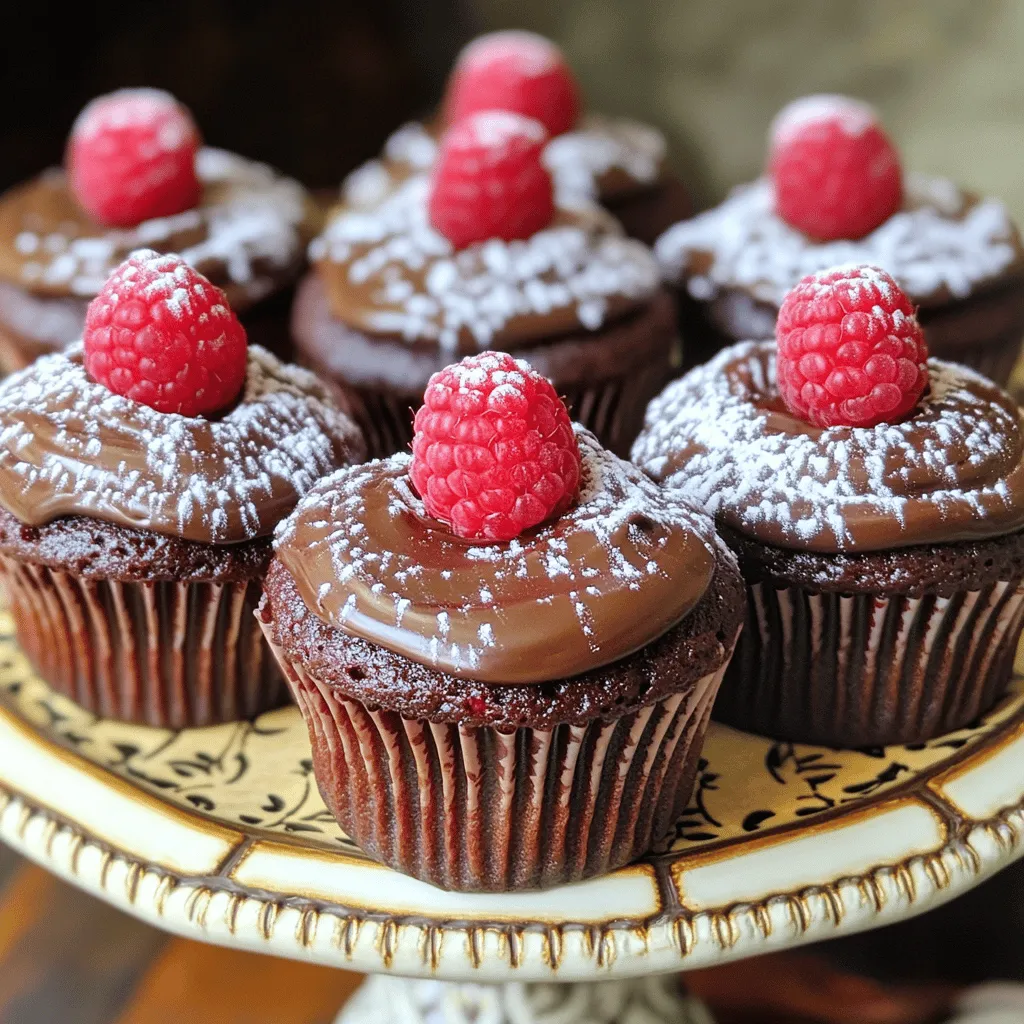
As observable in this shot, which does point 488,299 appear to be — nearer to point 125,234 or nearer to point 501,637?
point 125,234

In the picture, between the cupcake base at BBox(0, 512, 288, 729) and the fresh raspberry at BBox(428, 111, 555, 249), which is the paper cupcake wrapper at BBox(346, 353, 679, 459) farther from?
the cupcake base at BBox(0, 512, 288, 729)

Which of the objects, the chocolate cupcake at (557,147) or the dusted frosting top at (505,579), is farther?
the chocolate cupcake at (557,147)

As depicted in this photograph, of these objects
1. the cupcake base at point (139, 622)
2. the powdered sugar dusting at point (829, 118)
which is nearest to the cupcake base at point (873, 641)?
the cupcake base at point (139, 622)

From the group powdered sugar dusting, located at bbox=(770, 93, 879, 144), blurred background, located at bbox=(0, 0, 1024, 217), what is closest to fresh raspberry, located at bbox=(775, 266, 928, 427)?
powdered sugar dusting, located at bbox=(770, 93, 879, 144)

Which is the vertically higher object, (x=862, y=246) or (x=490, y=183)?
→ (x=490, y=183)

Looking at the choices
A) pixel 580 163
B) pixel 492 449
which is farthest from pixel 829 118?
pixel 492 449

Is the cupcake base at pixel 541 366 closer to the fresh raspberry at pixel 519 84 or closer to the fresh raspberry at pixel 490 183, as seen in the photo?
the fresh raspberry at pixel 490 183
